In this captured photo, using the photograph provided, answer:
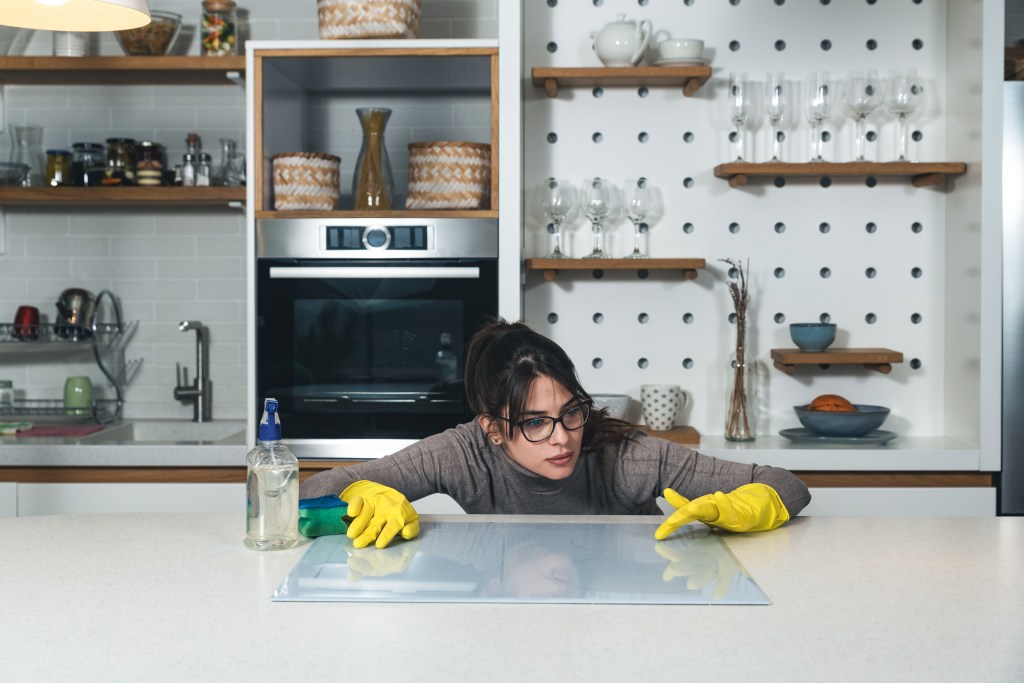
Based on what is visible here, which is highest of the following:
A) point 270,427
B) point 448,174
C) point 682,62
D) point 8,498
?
point 682,62

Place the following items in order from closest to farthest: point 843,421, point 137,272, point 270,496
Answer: point 270,496, point 843,421, point 137,272

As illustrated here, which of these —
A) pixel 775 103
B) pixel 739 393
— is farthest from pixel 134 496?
pixel 775 103

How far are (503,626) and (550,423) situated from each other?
65 centimetres

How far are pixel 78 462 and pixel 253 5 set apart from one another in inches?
60.1

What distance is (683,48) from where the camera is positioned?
9.80ft

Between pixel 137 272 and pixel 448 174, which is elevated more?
pixel 448 174

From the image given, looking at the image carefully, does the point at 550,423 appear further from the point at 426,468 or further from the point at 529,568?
the point at 529,568

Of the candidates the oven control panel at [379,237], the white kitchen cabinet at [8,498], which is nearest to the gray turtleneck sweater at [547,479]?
the oven control panel at [379,237]

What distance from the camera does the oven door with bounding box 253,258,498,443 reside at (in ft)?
9.37

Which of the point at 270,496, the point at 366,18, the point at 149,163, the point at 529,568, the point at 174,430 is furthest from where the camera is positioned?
the point at 174,430

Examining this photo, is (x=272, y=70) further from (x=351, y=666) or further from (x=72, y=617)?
(x=351, y=666)

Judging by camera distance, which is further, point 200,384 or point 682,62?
point 200,384

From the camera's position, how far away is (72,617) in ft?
3.82

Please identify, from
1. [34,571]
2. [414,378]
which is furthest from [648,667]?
[414,378]
